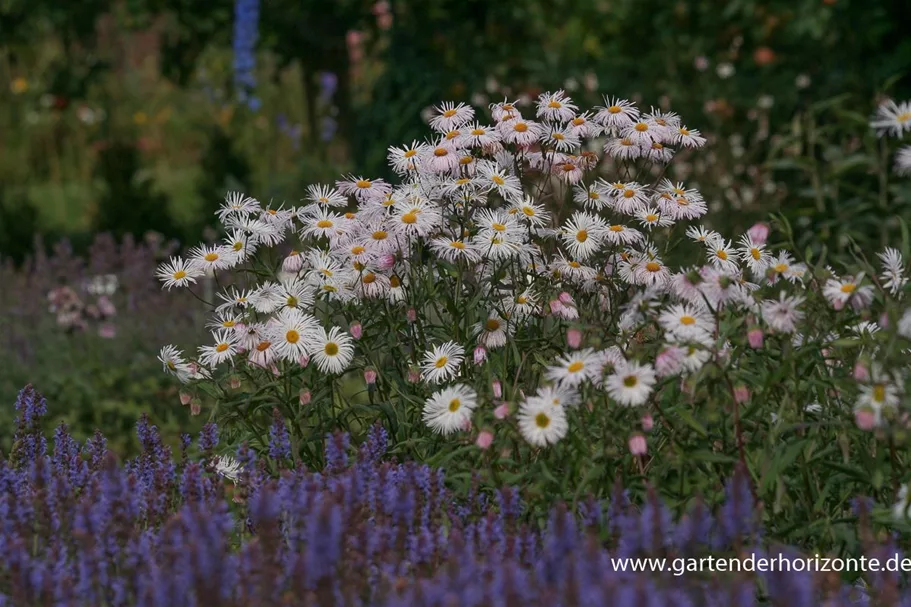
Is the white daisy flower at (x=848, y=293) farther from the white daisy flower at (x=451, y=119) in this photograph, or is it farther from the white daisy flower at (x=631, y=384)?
the white daisy flower at (x=451, y=119)

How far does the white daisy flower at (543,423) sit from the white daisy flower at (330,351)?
0.57 m

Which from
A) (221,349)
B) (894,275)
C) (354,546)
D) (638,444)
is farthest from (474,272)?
(354,546)

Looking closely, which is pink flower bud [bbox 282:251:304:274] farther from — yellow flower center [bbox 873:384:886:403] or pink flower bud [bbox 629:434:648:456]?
yellow flower center [bbox 873:384:886:403]

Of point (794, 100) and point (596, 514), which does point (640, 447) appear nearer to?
point (596, 514)

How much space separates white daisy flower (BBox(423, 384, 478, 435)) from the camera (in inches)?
109

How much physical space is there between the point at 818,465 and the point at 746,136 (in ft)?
15.4

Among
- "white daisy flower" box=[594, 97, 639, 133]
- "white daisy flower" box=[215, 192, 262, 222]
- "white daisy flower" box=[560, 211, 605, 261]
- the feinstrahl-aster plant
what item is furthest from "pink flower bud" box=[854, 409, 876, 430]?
"white daisy flower" box=[215, 192, 262, 222]

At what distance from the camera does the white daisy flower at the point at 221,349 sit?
3148mm

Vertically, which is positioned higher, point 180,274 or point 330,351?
point 180,274

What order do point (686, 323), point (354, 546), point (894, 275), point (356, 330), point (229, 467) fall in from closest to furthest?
1. point (354, 546)
2. point (686, 323)
3. point (894, 275)
4. point (356, 330)
5. point (229, 467)

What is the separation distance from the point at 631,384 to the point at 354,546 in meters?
0.65

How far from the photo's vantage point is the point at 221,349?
10.4 ft

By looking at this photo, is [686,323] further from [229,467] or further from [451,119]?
[229,467]

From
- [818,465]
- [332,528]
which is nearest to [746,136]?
[818,465]
